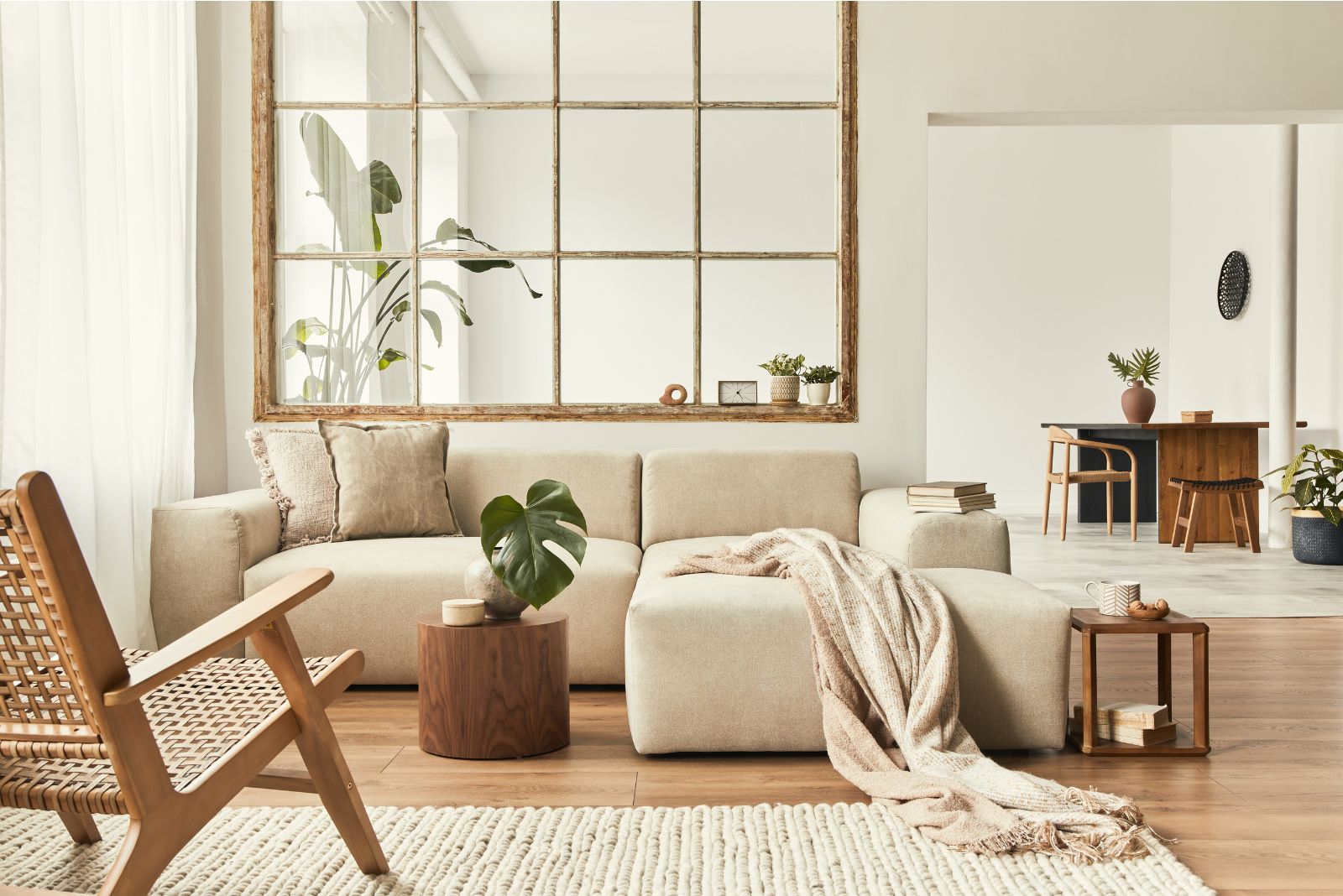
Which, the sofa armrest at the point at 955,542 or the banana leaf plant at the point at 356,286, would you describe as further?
the banana leaf plant at the point at 356,286

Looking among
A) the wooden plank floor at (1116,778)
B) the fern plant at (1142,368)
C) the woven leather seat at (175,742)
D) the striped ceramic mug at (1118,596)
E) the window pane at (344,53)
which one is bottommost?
the wooden plank floor at (1116,778)

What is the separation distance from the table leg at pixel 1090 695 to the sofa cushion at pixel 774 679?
6 cm

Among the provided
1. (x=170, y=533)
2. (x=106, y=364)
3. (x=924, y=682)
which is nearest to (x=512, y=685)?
(x=924, y=682)

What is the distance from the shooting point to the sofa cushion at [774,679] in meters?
2.66

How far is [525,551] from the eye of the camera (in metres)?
2.58

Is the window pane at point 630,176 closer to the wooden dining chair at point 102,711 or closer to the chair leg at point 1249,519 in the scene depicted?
the wooden dining chair at point 102,711

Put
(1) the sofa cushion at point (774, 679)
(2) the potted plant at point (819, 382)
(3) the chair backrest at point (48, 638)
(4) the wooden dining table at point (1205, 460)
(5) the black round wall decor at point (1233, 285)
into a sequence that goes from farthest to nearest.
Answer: (5) the black round wall decor at point (1233, 285)
(4) the wooden dining table at point (1205, 460)
(2) the potted plant at point (819, 382)
(1) the sofa cushion at point (774, 679)
(3) the chair backrest at point (48, 638)

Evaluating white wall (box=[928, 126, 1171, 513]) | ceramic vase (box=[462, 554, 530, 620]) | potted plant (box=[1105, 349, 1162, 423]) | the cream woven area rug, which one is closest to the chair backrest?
the cream woven area rug

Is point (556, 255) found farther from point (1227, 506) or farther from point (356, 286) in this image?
point (1227, 506)

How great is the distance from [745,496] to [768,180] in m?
1.40

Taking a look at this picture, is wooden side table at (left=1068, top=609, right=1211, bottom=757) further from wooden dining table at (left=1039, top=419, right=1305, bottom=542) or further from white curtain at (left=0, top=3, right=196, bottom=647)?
wooden dining table at (left=1039, top=419, right=1305, bottom=542)

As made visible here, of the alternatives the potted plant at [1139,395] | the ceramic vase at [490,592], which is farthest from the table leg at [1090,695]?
the potted plant at [1139,395]

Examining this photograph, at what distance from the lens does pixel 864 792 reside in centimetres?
242

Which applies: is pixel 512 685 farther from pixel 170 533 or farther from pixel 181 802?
pixel 170 533
